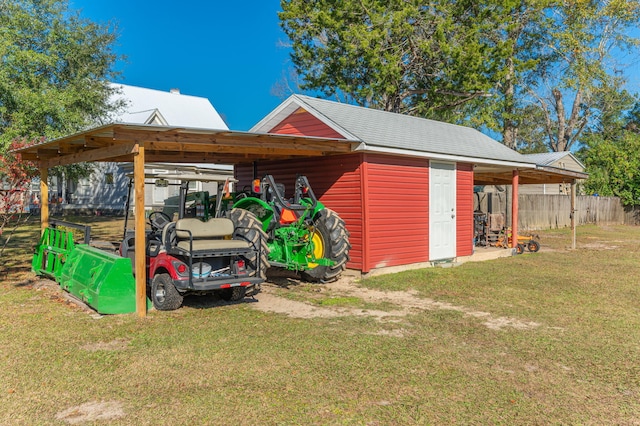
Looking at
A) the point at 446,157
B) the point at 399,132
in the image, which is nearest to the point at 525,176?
the point at 446,157

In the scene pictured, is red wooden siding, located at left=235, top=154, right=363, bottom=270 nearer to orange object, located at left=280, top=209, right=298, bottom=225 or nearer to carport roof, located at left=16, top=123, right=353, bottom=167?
carport roof, located at left=16, top=123, right=353, bottom=167

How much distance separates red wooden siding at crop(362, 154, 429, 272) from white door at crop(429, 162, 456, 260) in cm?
22

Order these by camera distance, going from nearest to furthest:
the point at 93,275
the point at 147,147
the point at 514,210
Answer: the point at 93,275, the point at 147,147, the point at 514,210

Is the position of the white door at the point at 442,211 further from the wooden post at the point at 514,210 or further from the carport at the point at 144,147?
the wooden post at the point at 514,210

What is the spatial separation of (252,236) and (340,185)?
3.21 metres

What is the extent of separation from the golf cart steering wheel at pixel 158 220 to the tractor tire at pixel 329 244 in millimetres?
2760

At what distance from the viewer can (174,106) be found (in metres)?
29.4

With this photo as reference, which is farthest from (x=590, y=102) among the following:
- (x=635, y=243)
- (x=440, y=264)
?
(x=440, y=264)

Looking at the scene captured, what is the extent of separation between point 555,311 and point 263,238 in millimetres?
4636

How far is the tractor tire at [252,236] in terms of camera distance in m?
7.40

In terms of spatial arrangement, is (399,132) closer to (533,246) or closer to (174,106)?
(533,246)

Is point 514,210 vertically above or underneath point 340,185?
underneath

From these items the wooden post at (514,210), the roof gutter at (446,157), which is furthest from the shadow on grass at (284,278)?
the wooden post at (514,210)

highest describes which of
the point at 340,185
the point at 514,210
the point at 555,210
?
the point at 340,185
